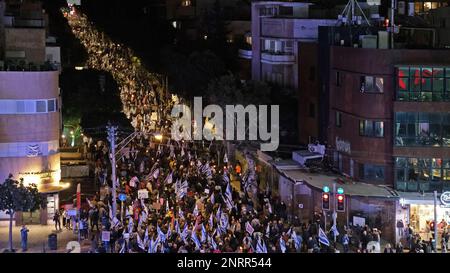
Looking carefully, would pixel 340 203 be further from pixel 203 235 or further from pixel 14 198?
pixel 14 198

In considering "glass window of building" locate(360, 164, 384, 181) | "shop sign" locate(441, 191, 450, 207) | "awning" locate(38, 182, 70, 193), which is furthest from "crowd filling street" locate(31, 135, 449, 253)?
"glass window of building" locate(360, 164, 384, 181)

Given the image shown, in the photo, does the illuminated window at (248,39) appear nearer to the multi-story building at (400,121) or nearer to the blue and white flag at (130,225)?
the multi-story building at (400,121)

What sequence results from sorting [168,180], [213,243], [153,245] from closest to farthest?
[153,245], [213,243], [168,180]

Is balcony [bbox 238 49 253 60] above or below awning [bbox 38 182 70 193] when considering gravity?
above

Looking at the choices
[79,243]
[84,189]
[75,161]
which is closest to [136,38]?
[75,161]

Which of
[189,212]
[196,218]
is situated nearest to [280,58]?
[189,212]

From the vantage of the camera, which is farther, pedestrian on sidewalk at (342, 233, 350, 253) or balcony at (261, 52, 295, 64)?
balcony at (261, 52, 295, 64)

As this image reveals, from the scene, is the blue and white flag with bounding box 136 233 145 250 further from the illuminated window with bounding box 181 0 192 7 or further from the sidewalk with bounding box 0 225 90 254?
the illuminated window with bounding box 181 0 192 7

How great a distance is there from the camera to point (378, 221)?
40.5 metres

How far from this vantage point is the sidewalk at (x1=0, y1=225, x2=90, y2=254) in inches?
1479

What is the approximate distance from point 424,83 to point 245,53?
3078 cm

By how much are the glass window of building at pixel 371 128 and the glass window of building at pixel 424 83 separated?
1.83 metres

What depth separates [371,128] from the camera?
43.8 meters

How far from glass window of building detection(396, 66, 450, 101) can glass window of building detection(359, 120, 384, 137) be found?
1.83 metres
